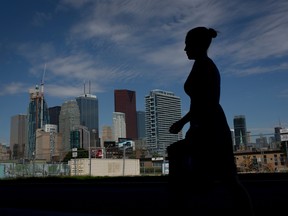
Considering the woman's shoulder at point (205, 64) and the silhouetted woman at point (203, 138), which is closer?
the silhouetted woman at point (203, 138)

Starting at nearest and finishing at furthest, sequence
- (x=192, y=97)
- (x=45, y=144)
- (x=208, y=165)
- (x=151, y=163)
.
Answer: (x=208, y=165) → (x=192, y=97) → (x=151, y=163) → (x=45, y=144)

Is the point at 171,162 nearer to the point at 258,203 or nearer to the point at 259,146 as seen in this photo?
the point at 258,203

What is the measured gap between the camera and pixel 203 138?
8.48ft

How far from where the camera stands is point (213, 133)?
262 centimetres

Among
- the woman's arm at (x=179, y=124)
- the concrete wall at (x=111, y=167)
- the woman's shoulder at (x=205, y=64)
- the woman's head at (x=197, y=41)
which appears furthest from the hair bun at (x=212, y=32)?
the concrete wall at (x=111, y=167)

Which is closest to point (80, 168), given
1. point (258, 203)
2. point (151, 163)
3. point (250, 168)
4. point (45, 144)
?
point (151, 163)

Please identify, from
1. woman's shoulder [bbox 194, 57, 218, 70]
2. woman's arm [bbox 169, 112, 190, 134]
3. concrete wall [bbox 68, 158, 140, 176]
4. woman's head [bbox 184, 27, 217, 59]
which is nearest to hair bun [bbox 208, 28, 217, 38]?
woman's head [bbox 184, 27, 217, 59]

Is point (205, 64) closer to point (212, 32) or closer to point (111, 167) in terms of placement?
point (212, 32)

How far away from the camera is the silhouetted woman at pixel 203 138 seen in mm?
2484

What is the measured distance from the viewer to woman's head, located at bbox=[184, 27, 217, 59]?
2.86 meters

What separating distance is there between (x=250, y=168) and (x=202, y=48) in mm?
23906

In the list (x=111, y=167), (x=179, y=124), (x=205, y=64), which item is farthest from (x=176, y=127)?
(x=111, y=167)

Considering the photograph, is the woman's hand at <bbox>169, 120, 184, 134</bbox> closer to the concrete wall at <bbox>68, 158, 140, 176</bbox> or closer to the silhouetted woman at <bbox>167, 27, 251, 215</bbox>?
the silhouetted woman at <bbox>167, 27, 251, 215</bbox>

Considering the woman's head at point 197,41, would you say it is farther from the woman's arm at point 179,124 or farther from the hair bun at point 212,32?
the woman's arm at point 179,124
